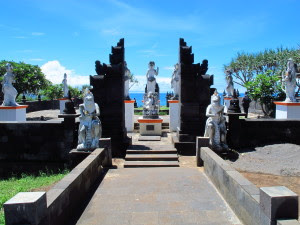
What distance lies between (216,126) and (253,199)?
206 inches

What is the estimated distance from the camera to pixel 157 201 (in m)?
5.14

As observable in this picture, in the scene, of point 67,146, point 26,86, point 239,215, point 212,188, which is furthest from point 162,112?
point 239,215

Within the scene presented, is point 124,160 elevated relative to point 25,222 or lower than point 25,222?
lower

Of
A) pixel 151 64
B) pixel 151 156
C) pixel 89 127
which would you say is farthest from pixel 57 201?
pixel 151 64

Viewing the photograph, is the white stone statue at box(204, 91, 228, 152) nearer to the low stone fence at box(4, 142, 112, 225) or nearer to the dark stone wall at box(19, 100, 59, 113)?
the low stone fence at box(4, 142, 112, 225)

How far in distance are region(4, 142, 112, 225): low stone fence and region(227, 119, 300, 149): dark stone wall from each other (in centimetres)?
599

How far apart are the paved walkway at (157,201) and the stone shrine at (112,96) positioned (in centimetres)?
281

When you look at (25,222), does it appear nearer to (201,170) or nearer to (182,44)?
(201,170)

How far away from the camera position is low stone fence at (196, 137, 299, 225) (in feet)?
10.3

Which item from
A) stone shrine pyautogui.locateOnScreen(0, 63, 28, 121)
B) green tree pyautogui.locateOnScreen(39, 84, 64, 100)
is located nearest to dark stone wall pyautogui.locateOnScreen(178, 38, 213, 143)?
stone shrine pyautogui.locateOnScreen(0, 63, 28, 121)

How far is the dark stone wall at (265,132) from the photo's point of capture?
1010cm

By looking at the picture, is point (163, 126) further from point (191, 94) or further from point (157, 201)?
point (157, 201)

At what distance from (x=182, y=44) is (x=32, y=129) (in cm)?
656

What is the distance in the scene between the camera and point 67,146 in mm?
9797
